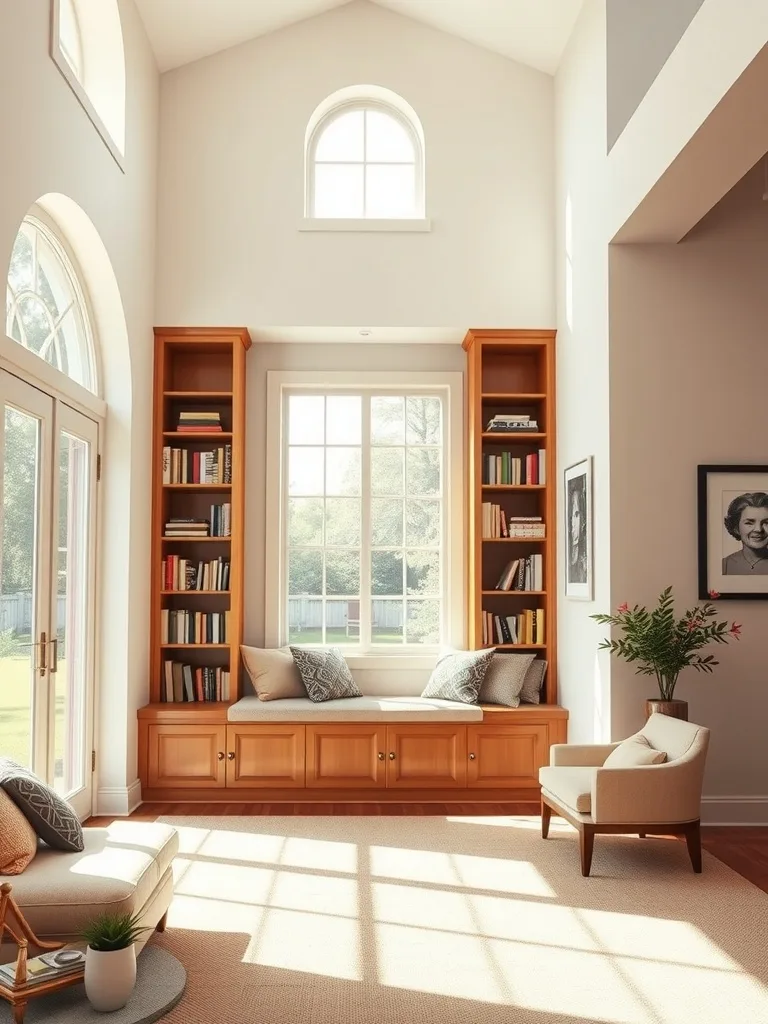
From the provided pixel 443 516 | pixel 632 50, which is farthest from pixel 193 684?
pixel 632 50

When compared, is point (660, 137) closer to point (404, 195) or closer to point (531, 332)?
point (531, 332)

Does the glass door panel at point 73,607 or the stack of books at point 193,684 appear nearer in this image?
the glass door panel at point 73,607

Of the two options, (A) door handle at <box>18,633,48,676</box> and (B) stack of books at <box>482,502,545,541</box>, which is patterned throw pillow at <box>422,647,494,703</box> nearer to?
Result: (B) stack of books at <box>482,502,545,541</box>

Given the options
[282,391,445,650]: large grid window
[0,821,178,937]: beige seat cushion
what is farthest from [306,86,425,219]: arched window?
[0,821,178,937]: beige seat cushion

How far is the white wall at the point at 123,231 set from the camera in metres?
4.31

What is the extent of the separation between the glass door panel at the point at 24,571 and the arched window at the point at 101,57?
5.86 ft

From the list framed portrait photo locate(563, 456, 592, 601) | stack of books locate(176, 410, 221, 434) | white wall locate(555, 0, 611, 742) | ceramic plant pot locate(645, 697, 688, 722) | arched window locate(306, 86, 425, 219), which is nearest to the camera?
ceramic plant pot locate(645, 697, 688, 722)

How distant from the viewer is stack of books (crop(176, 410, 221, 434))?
6.73 metres

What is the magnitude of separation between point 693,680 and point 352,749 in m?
2.15

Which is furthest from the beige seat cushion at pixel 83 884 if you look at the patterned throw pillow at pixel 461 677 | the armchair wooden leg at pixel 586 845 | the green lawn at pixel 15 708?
the patterned throw pillow at pixel 461 677

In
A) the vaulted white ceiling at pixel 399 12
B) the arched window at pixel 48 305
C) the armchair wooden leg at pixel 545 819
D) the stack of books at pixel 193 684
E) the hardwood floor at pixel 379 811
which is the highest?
the vaulted white ceiling at pixel 399 12

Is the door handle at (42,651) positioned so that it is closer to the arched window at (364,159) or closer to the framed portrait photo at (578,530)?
the framed portrait photo at (578,530)

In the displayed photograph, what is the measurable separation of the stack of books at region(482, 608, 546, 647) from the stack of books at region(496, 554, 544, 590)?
18 cm

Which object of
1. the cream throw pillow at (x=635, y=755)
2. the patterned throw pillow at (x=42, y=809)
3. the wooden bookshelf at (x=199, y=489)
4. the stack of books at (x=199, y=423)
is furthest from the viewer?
the stack of books at (x=199, y=423)
